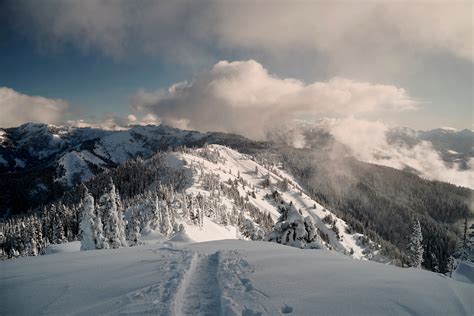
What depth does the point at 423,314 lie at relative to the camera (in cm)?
718

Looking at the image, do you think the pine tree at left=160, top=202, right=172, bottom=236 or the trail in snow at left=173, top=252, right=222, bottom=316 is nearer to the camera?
the trail in snow at left=173, top=252, right=222, bottom=316

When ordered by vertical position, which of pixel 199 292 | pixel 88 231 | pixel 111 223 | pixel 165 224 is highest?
pixel 199 292

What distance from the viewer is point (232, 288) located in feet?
32.1

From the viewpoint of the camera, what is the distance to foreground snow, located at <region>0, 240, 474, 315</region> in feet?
26.1

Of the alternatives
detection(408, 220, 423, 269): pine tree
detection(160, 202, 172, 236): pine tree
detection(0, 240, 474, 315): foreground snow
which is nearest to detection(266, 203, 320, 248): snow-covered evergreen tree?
detection(0, 240, 474, 315): foreground snow

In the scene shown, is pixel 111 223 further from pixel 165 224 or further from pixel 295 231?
pixel 295 231

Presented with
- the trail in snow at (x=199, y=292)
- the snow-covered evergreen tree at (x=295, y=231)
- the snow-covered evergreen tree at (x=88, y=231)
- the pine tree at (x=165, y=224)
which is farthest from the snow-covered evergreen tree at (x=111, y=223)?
the trail in snow at (x=199, y=292)

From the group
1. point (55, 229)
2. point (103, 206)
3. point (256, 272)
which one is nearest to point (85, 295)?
point (256, 272)

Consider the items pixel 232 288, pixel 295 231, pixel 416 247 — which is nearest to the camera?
pixel 232 288

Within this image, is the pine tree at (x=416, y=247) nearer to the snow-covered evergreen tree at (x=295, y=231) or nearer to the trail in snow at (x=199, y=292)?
the snow-covered evergreen tree at (x=295, y=231)

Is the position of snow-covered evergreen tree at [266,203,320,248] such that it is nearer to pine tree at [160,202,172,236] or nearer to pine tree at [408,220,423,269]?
pine tree at [408,220,423,269]

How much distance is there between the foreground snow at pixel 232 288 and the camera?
7.96 metres

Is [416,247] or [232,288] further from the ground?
[232,288]

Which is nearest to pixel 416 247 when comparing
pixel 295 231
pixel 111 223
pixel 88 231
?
pixel 295 231
